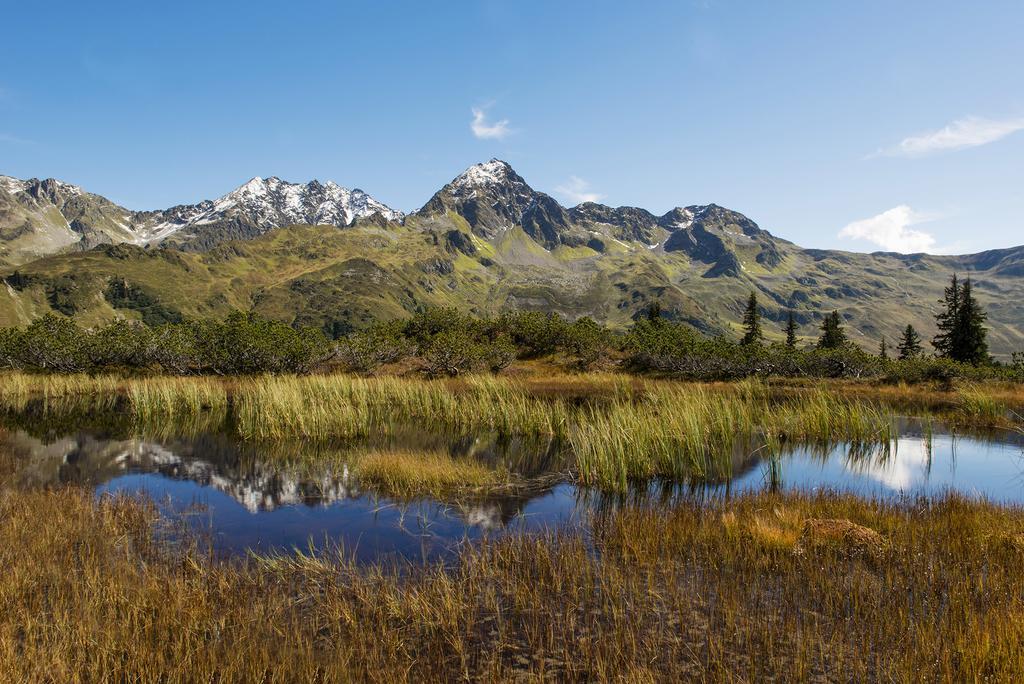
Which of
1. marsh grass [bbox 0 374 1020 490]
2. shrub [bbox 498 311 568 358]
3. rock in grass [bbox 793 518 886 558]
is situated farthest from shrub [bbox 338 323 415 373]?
rock in grass [bbox 793 518 886 558]

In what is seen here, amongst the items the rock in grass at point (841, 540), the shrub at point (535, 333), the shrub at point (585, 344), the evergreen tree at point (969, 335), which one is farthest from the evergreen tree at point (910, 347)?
the rock in grass at point (841, 540)

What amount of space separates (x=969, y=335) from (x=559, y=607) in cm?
7055

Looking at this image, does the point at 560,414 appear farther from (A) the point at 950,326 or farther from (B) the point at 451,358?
(A) the point at 950,326

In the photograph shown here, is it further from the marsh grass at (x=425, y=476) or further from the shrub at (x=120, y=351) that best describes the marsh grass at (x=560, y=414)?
the shrub at (x=120, y=351)

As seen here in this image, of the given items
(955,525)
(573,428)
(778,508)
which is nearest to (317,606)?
(778,508)

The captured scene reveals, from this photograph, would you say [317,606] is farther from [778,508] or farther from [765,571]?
[778,508]

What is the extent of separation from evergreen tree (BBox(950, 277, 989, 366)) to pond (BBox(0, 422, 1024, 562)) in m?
45.6

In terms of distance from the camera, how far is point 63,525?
9.70 meters

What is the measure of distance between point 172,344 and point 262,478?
33.3 metres

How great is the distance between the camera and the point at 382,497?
13039 mm

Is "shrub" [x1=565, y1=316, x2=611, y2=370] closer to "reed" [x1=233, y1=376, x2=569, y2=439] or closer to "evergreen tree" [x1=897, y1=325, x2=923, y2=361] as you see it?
"reed" [x1=233, y1=376, x2=569, y2=439]

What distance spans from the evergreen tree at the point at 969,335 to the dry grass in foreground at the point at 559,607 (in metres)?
61.9

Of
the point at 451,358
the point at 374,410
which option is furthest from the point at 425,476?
the point at 451,358

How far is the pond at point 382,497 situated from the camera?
1052 cm
